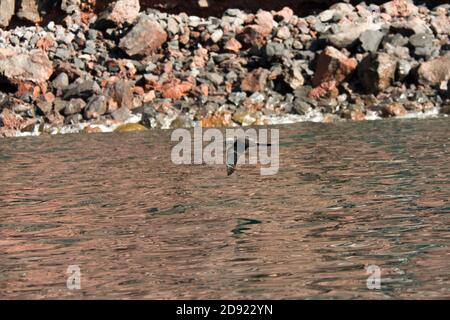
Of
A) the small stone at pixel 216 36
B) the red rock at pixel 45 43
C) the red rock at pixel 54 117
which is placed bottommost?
the red rock at pixel 54 117

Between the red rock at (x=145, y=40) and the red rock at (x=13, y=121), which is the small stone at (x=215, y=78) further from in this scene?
the red rock at (x=13, y=121)

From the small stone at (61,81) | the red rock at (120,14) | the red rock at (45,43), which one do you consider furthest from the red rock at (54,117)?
the red rock at (120,14)

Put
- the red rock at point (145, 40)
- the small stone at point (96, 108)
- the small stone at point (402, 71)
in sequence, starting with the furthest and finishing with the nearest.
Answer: the red rock at point (145, 40) < the small stone at point (402, 71) < the small stone at point (96, 108)

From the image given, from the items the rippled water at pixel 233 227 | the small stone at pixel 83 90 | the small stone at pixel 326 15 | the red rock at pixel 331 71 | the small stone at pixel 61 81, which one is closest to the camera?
the rippled water at pixel 233 227

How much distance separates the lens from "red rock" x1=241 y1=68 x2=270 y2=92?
36125 mm

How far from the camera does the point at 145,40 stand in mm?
40594

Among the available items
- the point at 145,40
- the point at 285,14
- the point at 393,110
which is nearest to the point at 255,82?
the point at 393,110

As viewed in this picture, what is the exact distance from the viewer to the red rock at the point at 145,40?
4038cm

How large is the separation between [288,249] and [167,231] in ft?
6.70

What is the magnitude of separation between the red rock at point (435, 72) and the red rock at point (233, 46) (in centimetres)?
963

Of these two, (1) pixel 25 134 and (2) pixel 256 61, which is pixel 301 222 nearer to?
(1) pixel 25 134

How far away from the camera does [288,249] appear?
30.6 feet

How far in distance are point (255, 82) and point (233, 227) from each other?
25.8 m
